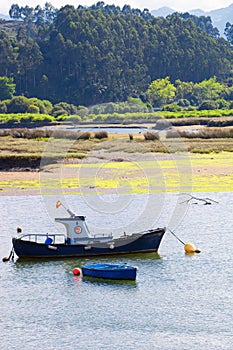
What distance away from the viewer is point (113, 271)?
38031 mm

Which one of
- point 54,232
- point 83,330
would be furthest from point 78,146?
point 83,330

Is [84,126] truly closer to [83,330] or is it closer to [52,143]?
[52,143]

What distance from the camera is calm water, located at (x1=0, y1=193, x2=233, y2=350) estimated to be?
30703 mm

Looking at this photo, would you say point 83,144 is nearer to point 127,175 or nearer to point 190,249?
point 127,175

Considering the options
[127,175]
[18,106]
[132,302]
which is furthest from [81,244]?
[18,106]

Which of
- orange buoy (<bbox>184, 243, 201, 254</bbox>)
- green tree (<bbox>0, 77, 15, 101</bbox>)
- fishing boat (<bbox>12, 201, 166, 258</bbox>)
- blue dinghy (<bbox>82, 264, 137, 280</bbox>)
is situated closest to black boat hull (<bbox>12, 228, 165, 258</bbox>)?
fishing boat (<bbox>12, 201, 166, 258</bbox>)

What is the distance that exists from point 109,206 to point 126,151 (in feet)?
85.4

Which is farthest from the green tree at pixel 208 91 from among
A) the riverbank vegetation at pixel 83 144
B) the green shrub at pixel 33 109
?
the riverbank vegetation at pixel 83 144

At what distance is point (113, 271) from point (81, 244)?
492 centimetres

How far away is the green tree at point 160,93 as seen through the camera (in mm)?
186250

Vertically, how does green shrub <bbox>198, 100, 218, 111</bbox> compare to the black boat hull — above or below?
below

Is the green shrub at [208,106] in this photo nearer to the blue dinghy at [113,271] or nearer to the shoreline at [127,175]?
the shoreline at [127,175]

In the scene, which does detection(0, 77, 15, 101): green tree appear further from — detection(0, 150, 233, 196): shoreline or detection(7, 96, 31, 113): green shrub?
detection(0, 150, 233, 196): shoreline

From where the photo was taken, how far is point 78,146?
86438 millimetres
